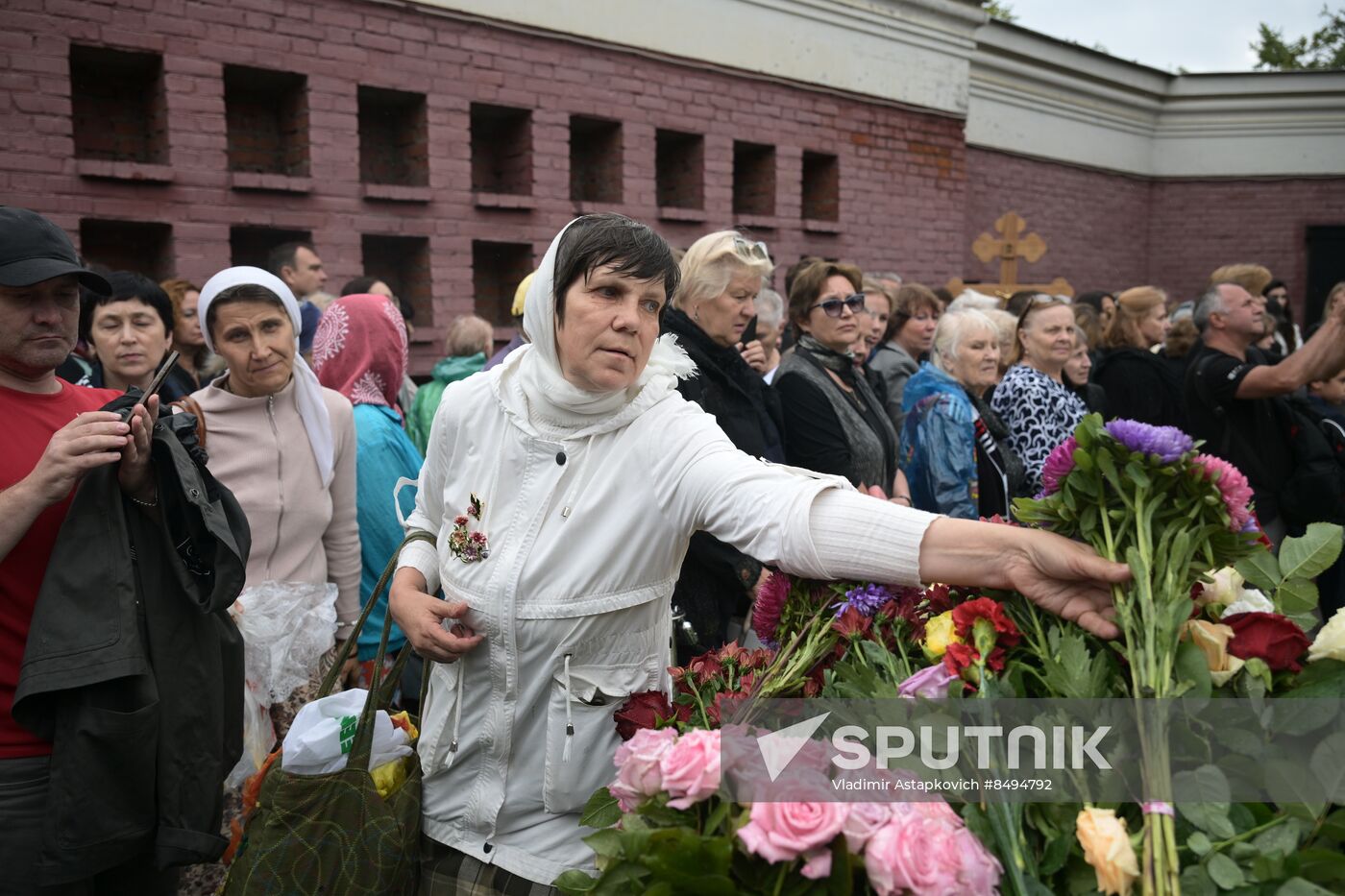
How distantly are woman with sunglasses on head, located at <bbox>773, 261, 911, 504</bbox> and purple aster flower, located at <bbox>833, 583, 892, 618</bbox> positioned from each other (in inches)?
98.1

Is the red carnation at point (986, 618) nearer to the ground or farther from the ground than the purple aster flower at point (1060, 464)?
nearer to the ground

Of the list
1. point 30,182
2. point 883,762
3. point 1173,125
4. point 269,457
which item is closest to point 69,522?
point 269,457

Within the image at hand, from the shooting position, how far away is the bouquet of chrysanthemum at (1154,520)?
135 cm

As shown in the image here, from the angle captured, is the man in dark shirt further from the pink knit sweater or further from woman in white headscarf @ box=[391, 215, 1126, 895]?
the pink knit sweater

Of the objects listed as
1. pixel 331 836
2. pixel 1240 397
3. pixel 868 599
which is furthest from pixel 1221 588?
pixel 1240 397

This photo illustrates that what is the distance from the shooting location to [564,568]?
186cm

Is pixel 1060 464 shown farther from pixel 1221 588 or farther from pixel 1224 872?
pixel 1224 872

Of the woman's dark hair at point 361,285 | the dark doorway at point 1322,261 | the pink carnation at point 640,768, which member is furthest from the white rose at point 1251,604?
the dark doorway at point 1322,261

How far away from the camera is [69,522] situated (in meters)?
2.25

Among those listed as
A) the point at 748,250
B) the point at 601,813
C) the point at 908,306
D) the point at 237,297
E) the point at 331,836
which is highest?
the point at 748,250

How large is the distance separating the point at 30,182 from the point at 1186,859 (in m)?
6.38

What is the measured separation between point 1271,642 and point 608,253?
121 cm

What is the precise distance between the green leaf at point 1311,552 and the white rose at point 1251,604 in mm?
67

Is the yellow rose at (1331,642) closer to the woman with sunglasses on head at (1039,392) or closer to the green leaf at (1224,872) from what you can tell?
the green leaf at (1224,872)
